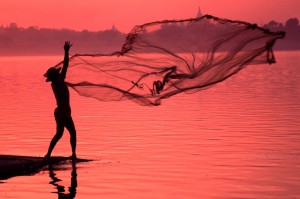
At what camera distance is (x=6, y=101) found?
5544 cm

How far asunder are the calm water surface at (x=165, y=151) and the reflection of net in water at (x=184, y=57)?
205 cm

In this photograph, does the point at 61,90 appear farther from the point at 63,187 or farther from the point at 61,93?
the point at 63,187

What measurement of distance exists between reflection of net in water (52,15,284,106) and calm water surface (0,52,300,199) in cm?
205

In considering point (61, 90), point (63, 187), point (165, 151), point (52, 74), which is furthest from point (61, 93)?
point (165, 151)

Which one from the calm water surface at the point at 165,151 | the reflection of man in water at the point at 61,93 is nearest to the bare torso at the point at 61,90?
the reflection of man in water at the point at 61,93

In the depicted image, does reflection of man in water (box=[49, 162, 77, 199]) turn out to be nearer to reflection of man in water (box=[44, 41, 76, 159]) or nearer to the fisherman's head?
reflection of man in water (box=[44, 41, 76, 159])

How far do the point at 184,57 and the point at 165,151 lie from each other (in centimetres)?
668

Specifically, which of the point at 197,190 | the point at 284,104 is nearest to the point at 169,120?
the point at 284,104

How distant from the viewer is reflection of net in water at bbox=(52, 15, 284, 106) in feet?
62.0

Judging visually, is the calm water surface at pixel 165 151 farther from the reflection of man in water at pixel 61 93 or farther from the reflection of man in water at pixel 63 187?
the reflection of man in water at pixel 61 93

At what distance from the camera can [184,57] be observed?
19438 mm

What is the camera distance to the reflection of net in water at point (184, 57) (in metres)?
18.9

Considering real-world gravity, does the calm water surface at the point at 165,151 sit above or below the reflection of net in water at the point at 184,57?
below

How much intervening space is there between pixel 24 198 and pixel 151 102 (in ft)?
12.9
